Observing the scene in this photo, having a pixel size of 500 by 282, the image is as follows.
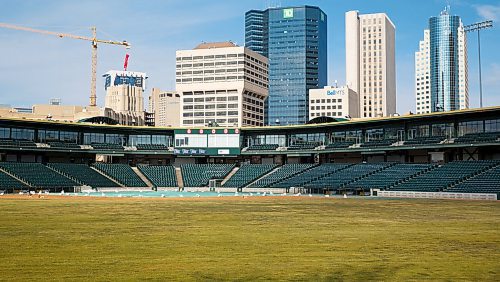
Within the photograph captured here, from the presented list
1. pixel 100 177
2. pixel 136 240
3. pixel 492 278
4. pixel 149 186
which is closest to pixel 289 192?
pixel 149 186

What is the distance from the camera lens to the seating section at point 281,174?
341 feet

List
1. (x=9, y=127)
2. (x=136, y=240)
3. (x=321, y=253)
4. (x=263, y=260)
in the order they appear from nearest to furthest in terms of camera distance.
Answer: (x=263, y=260) → (x=321, y=253) → (x=136, y=240) → (x=9, y=127)

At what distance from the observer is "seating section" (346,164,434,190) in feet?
281

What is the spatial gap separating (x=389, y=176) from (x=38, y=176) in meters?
64.8

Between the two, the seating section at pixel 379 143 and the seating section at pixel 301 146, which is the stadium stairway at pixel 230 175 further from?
the seating section at pixel 379 143

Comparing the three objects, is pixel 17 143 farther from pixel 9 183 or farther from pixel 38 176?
pixel 9 183

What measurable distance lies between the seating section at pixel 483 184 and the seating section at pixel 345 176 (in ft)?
67.0

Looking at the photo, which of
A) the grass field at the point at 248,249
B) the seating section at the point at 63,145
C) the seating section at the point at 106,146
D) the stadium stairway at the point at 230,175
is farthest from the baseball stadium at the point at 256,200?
the stadium stairway at the point at 230,175

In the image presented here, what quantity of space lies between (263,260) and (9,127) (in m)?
97.4

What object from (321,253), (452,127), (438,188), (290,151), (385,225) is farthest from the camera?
(290,151)

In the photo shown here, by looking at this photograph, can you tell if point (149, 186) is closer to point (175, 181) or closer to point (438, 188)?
point (175, 181)

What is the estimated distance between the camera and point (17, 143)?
335 ft

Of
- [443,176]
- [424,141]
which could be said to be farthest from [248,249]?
[424,141]

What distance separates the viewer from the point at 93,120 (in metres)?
120
